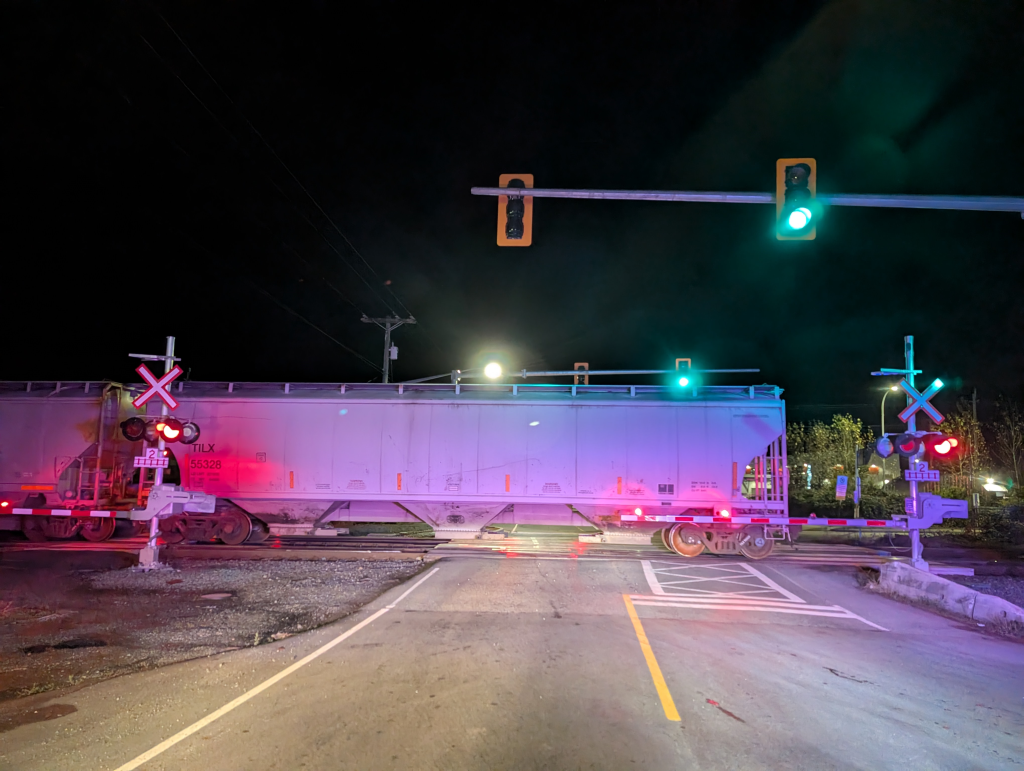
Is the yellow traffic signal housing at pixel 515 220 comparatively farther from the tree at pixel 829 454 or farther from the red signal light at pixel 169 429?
the tree at pixel 829 454

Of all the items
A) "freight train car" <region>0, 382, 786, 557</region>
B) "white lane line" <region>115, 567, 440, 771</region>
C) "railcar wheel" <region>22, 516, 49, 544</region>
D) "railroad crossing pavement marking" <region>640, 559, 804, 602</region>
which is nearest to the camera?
"white lane line" <region>115, 567, 440, 771</region>

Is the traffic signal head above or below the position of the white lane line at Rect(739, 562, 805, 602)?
above

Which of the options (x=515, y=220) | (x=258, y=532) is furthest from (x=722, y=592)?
(x=258, y=532)

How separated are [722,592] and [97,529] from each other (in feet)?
51.8

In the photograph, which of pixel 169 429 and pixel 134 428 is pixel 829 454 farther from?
pixel 134 428

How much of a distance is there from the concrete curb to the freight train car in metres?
3.58

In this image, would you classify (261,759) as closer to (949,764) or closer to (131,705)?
(131,705)

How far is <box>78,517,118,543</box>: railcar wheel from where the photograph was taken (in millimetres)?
15076

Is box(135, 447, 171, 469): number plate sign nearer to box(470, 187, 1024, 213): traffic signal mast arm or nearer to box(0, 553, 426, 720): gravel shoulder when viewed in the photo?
box(0, 553, 426, 720): gravel shoulder

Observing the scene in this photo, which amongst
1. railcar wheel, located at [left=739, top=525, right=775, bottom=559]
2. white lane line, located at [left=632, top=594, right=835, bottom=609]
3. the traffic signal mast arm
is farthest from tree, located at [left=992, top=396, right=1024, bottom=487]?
the traffic signal mast arm

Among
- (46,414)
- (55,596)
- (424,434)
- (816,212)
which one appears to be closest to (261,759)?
(55,596)

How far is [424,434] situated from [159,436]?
19.4 feet

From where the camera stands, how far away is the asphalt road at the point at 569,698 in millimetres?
4340

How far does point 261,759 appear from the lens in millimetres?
4203
